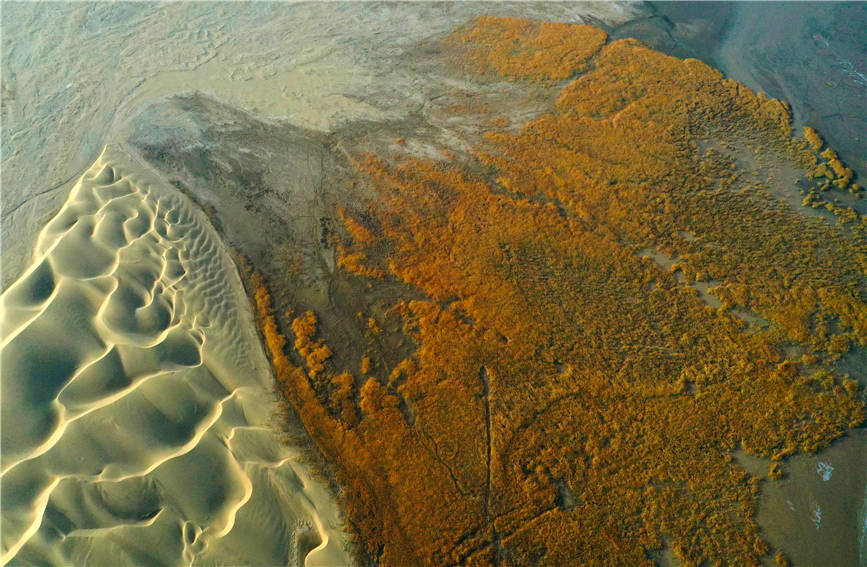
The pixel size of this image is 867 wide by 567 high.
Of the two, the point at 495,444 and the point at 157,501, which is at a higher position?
the point at 157,501

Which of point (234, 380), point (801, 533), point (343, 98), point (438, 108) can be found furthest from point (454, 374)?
point (343, 98)

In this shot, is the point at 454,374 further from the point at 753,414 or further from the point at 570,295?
the point at 753,414

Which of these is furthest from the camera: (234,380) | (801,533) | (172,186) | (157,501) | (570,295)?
(172,186)

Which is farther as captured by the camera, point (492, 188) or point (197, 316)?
point (492, 188)

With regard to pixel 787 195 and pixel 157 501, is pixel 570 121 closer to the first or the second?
pixel 787 195

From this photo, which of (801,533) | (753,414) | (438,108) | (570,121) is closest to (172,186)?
(438,108)

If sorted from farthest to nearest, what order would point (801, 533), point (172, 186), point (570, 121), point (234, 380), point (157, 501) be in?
point (570, 121) → point (172, 186) → point (234, 380) → point (801, 533) → point (157, 501)

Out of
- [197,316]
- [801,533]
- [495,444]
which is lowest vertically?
[801,533]
